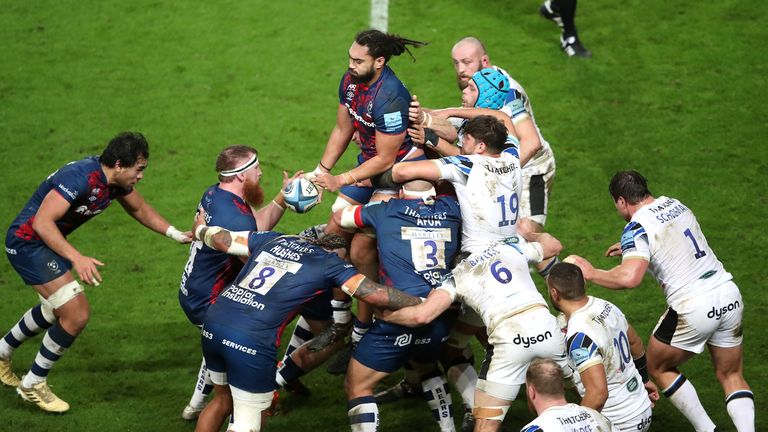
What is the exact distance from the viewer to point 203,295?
29.6 feet

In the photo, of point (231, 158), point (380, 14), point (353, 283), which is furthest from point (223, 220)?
point (380, 14)

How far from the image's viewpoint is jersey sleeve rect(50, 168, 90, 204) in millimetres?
8930

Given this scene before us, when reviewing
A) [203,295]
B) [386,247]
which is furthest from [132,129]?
[386,247]

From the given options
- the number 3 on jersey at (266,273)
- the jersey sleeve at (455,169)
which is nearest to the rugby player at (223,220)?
the number 3 on jersey at (266,273)

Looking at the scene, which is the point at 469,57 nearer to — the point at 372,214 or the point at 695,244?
the point at 372,214

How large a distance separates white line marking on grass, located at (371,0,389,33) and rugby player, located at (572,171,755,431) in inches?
318

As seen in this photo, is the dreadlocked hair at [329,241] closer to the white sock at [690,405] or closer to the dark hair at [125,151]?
the dark hair at [125,151]

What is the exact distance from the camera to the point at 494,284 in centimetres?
777

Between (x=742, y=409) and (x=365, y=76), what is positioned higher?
(x=365, y=76)

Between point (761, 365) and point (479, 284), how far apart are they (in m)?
3.44

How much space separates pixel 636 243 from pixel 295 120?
6.99 meters

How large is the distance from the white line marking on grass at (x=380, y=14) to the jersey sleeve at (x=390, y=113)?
7134 mm

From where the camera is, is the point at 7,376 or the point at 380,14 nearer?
the point at 7,376

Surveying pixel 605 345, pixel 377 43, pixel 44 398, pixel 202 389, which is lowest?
pixel 44 398
